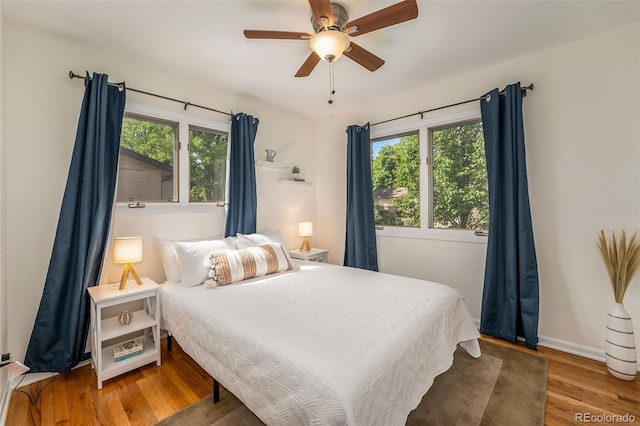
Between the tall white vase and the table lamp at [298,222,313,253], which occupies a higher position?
the table lamp at [298,222,313,253]

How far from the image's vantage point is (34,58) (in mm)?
2049

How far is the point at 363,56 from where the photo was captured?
6.51ft

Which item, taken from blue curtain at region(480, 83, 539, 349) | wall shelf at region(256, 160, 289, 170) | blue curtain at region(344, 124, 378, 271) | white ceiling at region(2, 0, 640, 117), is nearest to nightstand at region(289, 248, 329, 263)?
blue curtain at region(344, 124, 378, 271)

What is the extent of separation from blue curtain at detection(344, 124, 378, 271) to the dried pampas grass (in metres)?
2.07

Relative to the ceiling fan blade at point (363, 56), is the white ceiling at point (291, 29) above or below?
above

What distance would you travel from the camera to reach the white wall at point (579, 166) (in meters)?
2.15

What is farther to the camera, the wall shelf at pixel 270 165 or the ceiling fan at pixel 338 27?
the wall shelf at pixel 270 165

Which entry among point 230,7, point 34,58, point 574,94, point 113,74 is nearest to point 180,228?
point 113,74

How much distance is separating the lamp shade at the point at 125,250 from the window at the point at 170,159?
0.49 meters

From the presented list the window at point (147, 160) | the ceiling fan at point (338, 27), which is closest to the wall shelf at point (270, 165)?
the window at point (147, 160)

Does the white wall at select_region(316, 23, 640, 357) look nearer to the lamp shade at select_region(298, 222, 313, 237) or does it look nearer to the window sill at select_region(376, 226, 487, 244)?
the window sill at select_region(376, 226, 487, 244)

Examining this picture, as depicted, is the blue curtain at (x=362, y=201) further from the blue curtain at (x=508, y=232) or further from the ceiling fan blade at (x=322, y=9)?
the ceiling fan blade at (x=322, y=9)

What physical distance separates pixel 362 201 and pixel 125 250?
255cm

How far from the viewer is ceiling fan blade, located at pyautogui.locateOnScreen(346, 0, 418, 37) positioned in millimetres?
1469
